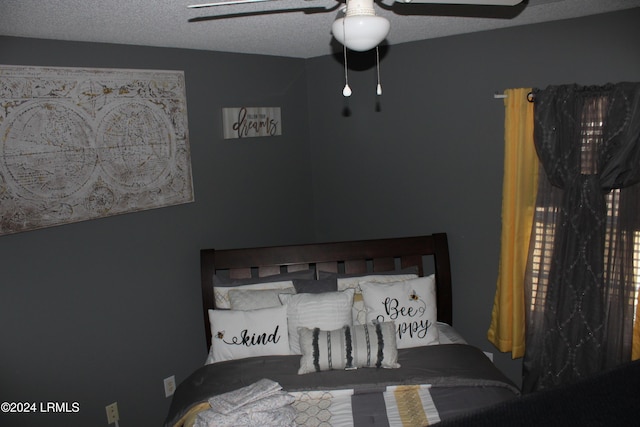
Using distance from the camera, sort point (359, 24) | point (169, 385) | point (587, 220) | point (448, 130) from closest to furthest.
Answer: point (359, 24), point (587, 220), point (169, 385), point (448, 130)

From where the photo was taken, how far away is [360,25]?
1441mm

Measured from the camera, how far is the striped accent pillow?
2.69 m

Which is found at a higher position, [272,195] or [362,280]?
[272,195]

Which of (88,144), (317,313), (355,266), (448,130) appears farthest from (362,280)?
(88,144)

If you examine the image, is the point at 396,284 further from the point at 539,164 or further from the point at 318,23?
the point at 318,23

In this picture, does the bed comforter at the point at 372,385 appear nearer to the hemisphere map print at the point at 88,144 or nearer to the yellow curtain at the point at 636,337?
the yellow curtain at the point at 636,337

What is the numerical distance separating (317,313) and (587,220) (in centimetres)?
154

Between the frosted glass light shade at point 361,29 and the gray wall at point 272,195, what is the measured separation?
5.79ft

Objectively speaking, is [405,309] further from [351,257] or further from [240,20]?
[240,20]

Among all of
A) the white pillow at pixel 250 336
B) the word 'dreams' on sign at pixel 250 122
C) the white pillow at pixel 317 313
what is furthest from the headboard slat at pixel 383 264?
the word 'dreams' on sign at pixel 250 122

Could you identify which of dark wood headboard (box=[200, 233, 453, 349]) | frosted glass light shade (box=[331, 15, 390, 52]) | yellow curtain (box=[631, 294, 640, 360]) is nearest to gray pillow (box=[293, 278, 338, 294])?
dark wood headboard (box=[200, 233, 453, 349])

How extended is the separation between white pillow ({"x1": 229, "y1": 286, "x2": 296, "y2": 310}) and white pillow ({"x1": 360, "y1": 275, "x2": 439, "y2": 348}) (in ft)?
1.71

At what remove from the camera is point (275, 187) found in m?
A: 3.83

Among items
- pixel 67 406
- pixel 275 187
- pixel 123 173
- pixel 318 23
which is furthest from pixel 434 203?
pixel 67 406
